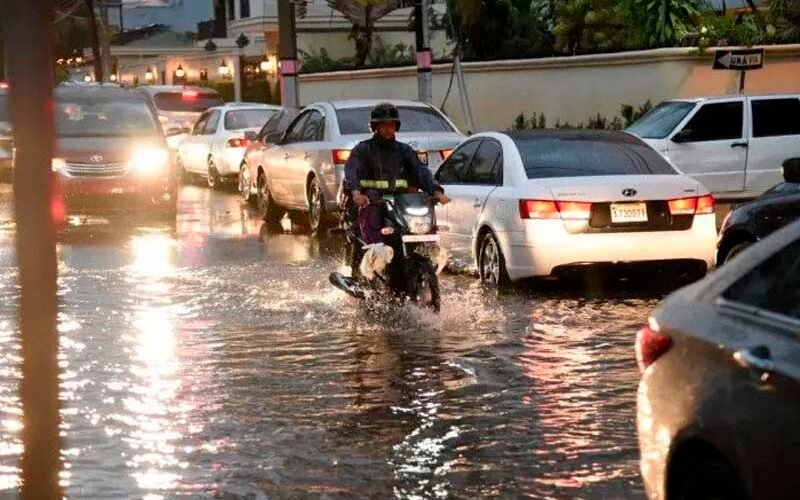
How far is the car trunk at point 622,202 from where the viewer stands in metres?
13.5

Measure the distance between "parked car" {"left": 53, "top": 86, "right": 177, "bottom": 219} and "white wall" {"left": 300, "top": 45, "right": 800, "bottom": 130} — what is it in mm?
9540

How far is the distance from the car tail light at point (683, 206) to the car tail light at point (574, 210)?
70cm

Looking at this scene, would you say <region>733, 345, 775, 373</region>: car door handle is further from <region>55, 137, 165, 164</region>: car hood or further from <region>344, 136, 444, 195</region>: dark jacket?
<region>55, 137, 165, 164</region>: car hood

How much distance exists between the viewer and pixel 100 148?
21.0m

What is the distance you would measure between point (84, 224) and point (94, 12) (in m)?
34.3

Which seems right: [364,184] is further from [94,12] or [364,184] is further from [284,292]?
[94,12]

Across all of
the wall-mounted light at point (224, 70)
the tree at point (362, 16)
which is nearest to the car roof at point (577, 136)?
the tree at point (362, 16)

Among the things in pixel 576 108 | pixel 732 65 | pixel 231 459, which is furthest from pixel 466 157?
pixel 576 108

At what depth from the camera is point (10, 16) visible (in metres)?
4.80

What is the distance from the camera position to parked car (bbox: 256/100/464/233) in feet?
64.1

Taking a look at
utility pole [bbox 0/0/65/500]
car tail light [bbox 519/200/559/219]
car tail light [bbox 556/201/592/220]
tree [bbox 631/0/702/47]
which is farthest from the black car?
tree [bbox 631/0/702/47]

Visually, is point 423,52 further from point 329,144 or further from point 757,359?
point 757,359

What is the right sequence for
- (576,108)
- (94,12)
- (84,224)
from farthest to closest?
1. (94,12)
2. (576,108)
3. (84,224)

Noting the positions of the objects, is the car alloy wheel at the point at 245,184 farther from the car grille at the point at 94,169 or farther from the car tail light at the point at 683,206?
the car tail light at the point at 683,206
